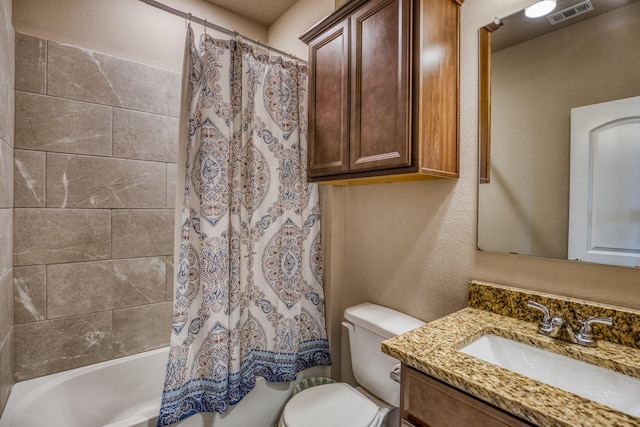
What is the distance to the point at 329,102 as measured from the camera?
154 centimetres

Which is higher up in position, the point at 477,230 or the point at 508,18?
the point at 508,18

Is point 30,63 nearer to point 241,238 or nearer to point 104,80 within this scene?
point 104,80

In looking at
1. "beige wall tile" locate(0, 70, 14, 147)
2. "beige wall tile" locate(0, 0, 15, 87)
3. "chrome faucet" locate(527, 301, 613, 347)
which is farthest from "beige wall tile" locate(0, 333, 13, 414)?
"chrome faucet" locate(527, 301, 613, 347)

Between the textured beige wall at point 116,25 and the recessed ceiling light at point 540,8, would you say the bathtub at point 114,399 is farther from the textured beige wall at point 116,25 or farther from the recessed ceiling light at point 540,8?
the recessed ceiling light at point 540,8

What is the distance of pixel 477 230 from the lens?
1257mm

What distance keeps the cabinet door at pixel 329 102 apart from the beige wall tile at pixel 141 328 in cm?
133

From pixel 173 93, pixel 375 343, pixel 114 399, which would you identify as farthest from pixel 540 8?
pixel 114 399

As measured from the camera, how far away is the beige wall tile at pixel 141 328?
5.96 feet

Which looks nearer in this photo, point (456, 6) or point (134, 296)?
point (456, 6)

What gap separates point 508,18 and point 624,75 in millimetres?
447

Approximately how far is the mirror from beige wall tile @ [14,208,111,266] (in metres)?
1.99

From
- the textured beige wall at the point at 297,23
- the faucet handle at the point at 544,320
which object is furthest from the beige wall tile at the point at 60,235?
the faucet handle at the point at 544,320

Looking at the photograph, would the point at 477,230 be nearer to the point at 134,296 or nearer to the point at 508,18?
the point at 508,18

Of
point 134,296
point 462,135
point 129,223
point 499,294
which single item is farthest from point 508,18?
point 134,296
